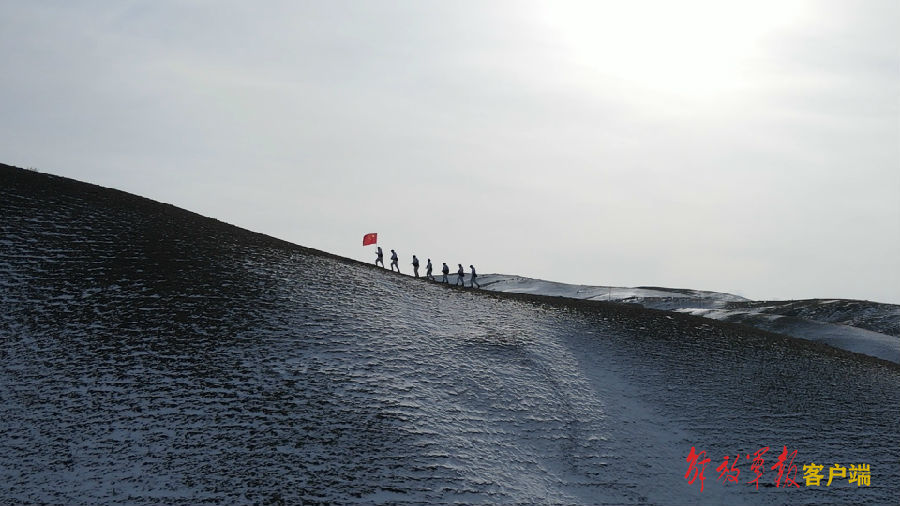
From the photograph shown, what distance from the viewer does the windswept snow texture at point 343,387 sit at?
2012 cm

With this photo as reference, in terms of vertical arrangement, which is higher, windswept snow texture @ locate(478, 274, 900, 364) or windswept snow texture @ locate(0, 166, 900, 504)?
windswept snow texture @ locate(478, 274, 900, 364)

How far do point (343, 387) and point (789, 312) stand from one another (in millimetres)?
71652

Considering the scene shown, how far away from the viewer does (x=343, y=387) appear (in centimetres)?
2500

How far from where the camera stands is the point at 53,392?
22.0 metres

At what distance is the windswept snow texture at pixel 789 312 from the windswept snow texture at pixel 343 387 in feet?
54.5

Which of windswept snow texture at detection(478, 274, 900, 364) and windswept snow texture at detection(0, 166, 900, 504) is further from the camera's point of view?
windswept snow texture at detection(478, 274, 900, 364)

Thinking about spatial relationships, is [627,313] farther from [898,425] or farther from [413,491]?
[413,491]

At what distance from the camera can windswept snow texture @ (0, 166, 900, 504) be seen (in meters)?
20.1

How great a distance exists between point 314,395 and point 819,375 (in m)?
29.3

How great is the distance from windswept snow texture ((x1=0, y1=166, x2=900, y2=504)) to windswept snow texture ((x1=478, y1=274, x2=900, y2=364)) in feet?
54.5

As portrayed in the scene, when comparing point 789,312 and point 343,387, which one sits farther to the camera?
point 789,312

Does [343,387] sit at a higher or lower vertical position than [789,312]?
lower

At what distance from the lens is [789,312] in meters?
78.8

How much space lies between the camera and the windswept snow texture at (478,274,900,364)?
55781 millimetres
